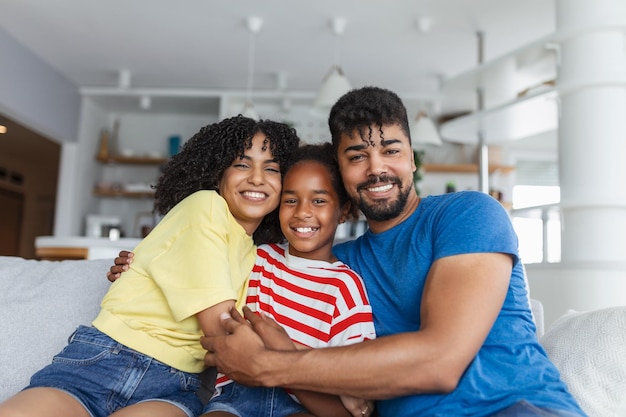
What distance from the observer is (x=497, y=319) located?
120 cm

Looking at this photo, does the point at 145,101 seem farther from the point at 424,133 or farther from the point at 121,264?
the point at 121,264

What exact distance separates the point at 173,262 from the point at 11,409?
17.0 inches

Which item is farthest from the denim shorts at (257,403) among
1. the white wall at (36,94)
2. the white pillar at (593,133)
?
the white wall at (36,94)

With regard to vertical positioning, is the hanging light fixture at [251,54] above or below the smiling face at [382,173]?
above

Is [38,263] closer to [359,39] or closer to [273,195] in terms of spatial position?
[273,195]

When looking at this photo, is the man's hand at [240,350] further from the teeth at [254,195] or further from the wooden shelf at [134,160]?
the wooden shelf at [134,160]

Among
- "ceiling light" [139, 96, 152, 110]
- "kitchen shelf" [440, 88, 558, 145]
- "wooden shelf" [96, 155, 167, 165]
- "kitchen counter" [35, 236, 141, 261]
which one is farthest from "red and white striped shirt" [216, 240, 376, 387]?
"wooden shelf" [96, 155, 167, 165]

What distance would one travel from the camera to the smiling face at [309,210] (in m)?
1.52

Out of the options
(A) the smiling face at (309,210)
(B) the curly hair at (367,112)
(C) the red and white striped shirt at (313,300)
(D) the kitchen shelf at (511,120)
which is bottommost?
(C) the red and white striped shirt at (313,300)

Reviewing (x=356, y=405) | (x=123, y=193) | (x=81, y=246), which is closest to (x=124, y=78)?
(x=123, y=193)

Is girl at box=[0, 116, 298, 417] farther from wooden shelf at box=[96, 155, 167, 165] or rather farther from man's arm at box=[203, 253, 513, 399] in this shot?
wooden shelf at box=[96, 155, 167, 165]

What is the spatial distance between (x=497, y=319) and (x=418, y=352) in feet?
0.73

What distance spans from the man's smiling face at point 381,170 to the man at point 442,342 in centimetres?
8

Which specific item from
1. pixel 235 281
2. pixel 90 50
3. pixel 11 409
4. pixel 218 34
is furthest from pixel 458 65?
pixel 11 409
